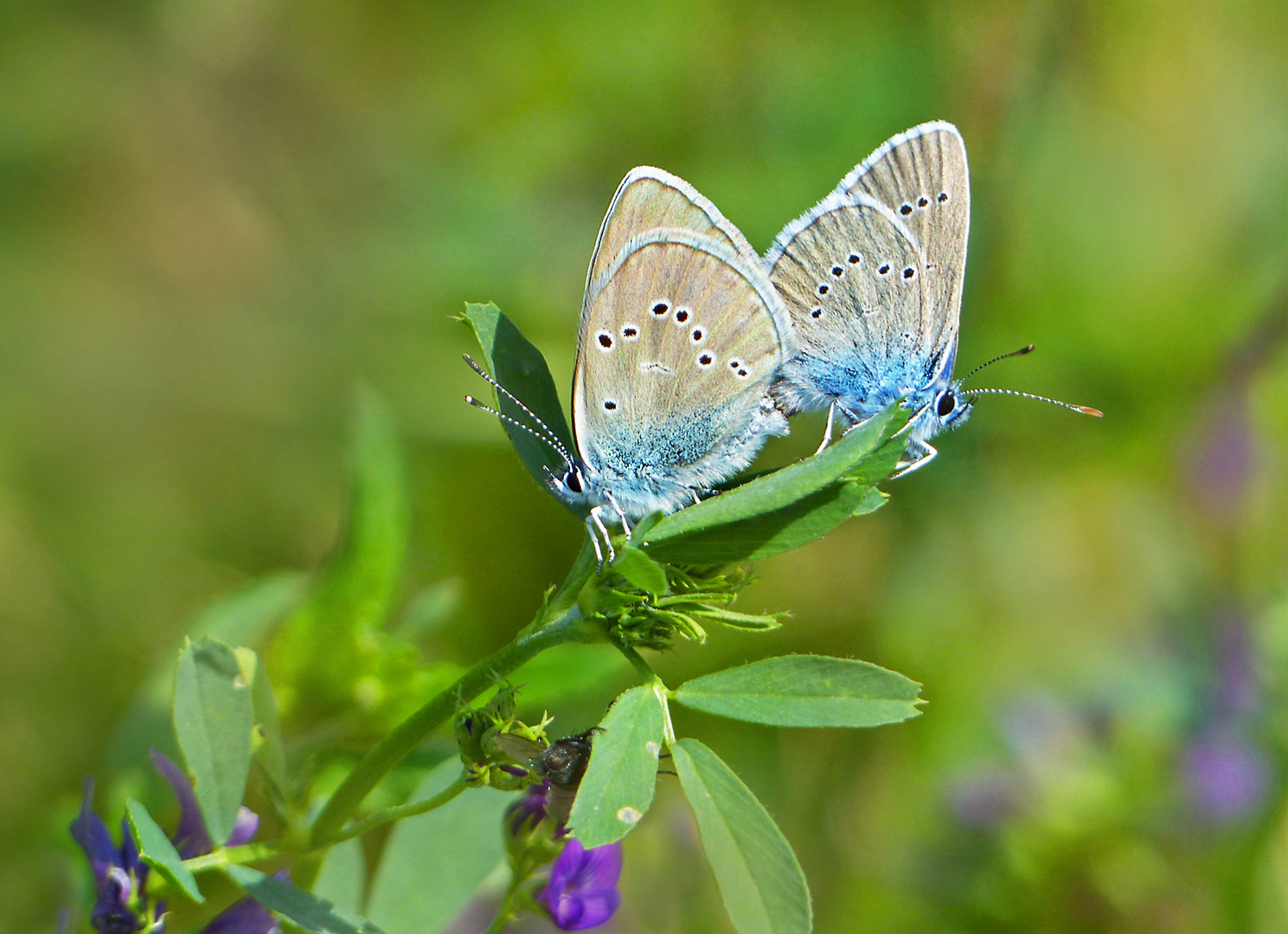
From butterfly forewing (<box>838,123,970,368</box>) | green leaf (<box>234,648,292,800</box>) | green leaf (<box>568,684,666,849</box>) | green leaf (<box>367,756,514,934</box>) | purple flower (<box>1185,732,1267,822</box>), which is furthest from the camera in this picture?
purple flower (<box>1185,732,1267,822</box>)

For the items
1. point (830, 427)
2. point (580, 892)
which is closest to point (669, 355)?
point (830, 427)

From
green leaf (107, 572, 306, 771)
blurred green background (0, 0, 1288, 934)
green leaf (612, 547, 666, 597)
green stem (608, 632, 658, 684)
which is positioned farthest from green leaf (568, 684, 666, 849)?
blurred green background (0, 0, 1288, 934)

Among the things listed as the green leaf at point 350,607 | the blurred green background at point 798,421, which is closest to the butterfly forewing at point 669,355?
the green leaf at point 350,607

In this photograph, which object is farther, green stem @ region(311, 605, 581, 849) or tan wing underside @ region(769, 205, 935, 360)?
tan wing underside @ region(769, 205, 935, 360)

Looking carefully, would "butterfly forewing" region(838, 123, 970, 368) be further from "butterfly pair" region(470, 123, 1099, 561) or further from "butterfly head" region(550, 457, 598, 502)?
"butterfly head" region(550, 457, 598, 502)

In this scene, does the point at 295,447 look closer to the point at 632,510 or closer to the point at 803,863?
the point at 803,863

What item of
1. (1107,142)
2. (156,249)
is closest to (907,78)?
(1107,142)
